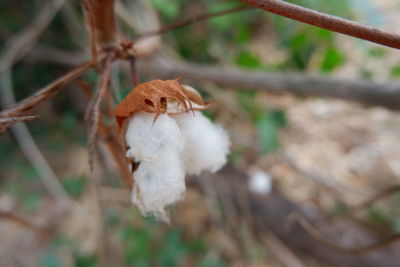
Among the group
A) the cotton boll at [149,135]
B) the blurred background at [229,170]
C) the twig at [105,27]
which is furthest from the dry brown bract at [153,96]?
the blurred background at [229,170]

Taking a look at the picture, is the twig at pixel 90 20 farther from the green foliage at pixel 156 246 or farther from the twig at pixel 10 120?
the green foliage at pixel 156 246

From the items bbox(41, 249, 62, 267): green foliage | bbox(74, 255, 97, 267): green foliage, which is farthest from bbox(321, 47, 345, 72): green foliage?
bbox(41, 249, 62, 267): green foliage

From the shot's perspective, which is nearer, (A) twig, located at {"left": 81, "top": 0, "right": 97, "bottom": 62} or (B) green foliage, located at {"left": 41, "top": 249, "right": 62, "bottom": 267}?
(A) twig, located at {"left": 81, "top": 0, "right": 97, "bottom": 62}

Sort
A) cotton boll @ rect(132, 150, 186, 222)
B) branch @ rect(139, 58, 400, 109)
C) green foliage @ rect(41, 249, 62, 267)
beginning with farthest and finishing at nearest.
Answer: green foliage @ rect(41, 249, 62, 267)
branch @ rect(139, 58, 400, 109)
cotton boll @ rect(132, 150, 186, 222)

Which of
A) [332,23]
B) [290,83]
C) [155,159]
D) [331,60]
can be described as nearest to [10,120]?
[155,159]

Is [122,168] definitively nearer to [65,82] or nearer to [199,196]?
[65,82]

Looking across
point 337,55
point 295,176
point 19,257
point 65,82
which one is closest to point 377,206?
point 295,176

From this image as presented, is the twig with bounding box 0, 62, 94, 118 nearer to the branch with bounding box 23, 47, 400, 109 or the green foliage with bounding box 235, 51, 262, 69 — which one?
the branch with bounding box 23, 47, 400, 109
